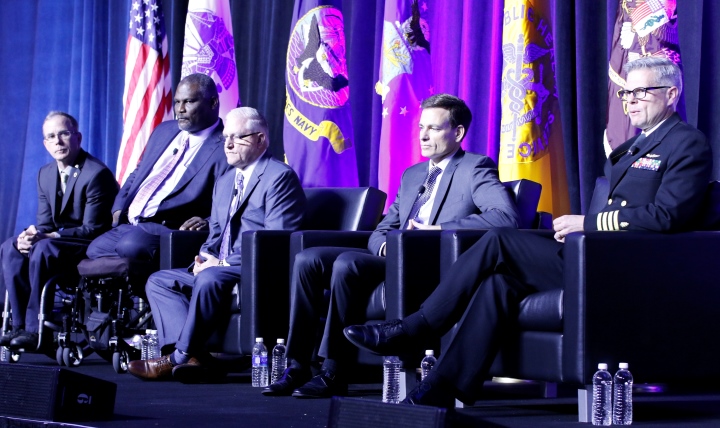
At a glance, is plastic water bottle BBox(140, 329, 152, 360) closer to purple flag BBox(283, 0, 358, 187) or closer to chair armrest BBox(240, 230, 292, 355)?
chair armrest BBox(240, 230, 292, 355)

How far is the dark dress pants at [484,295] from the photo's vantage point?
9.98ft

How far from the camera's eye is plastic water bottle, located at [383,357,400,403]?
3584 millimetres

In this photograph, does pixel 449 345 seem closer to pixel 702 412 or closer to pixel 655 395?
pixel 702 412

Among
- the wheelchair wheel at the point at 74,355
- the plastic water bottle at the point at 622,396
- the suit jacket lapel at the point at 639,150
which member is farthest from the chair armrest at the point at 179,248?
the plastic water bottle at the point at 622,396

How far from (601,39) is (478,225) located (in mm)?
1914

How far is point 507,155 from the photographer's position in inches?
184

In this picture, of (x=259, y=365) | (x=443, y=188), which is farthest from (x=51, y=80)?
(x=443, y=188)

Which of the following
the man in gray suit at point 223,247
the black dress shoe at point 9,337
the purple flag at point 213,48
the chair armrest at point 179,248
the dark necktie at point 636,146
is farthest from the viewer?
the purple flag at point 213,48

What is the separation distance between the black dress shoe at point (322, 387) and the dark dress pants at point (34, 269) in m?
1.85

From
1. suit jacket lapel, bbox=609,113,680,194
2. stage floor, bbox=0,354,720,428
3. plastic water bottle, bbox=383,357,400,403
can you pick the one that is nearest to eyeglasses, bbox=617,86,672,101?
suit jacket lapel, bbox=609,113,680,194

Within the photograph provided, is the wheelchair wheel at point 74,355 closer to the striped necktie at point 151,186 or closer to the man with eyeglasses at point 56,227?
the man with eyeglasses at point 56,227

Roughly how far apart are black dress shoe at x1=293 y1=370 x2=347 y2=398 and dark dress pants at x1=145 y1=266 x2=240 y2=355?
684mm

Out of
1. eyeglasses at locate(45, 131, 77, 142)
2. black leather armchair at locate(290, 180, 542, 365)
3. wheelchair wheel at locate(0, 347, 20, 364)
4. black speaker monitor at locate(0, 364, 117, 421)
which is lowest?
wheelchair wheel at locate(0, 347, 20, 364)

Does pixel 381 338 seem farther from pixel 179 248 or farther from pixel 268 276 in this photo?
pixel 179 248
